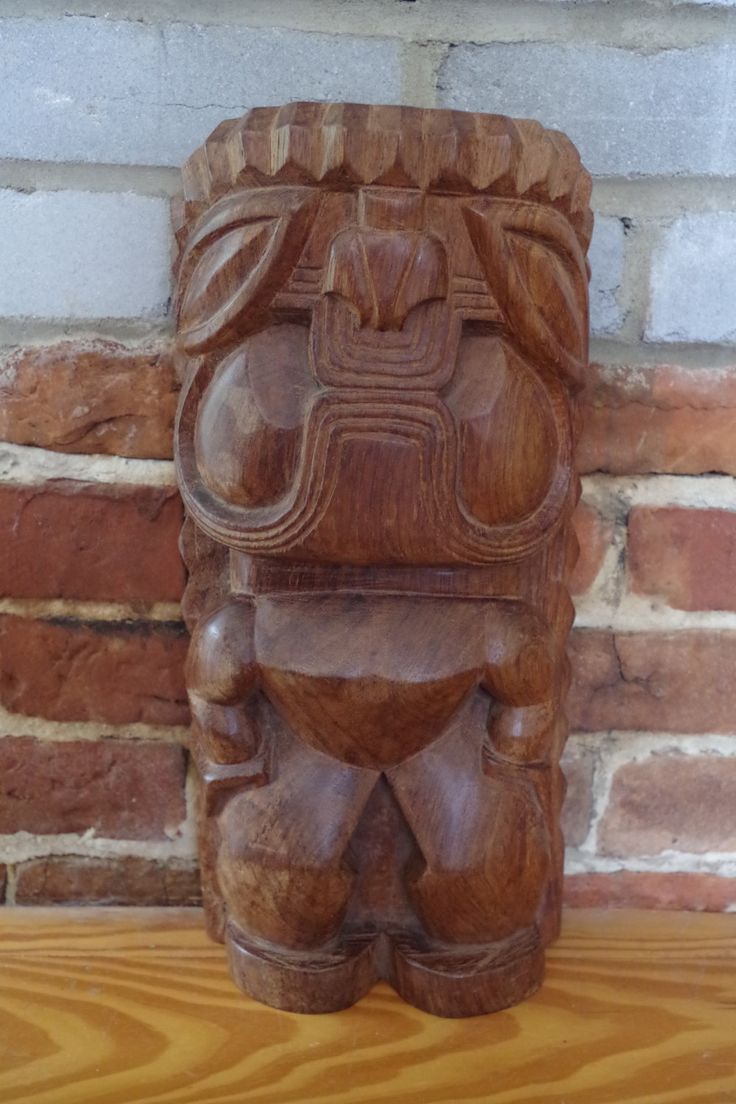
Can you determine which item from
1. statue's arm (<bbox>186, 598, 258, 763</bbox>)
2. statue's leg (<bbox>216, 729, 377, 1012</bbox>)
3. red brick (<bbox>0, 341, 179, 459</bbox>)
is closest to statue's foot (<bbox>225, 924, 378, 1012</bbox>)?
statue's leg (<bbox>216, 729, 377, 1012</bbox>)

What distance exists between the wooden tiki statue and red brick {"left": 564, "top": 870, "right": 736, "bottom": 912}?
12cm

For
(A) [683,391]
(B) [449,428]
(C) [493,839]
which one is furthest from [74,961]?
(A) [683,391]

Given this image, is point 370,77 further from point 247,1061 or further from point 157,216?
point 247,1061

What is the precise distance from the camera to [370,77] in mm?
605

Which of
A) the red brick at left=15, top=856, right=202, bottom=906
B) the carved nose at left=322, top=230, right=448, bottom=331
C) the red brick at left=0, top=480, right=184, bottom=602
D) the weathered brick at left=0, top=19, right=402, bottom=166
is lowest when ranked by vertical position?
the red brick at left=15, top=856, right=202, bottom=906

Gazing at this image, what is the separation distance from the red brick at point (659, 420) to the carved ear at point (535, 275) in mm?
112

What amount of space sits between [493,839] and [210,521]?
0.23 metres

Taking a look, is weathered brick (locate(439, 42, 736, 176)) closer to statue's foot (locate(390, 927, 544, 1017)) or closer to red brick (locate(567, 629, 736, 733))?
red brick (locate(567, 629, 736, 733))

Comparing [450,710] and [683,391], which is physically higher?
[683,391]

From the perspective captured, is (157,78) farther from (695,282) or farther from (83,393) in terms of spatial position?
(695,282)

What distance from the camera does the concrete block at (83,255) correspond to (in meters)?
0.62

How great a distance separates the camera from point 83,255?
2.04 ft

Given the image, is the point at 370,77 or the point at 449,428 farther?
the point at 370,77

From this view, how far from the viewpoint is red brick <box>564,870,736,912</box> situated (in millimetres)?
690
